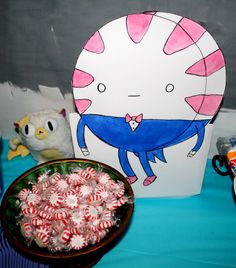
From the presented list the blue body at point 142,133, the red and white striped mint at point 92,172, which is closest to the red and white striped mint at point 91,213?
the red and white striped mint at point 92,172

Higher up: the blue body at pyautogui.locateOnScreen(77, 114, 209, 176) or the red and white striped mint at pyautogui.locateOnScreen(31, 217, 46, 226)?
the blue body at pyautogui.locateOnScreen(77, 114, 209, 176)

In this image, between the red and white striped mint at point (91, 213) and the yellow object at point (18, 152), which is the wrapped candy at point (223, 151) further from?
the yellow object at point (18, 152)

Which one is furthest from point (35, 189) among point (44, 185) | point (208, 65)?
point (208, 65)

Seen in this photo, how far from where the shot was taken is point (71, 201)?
0.64 meters

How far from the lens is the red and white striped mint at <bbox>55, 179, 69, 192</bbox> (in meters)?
0.67

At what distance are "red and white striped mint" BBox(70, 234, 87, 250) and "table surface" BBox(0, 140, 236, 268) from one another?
0.19 m

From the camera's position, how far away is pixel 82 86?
701 millimetres

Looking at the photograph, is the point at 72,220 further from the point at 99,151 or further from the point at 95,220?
the point at 99,151

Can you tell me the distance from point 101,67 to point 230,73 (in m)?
0.43

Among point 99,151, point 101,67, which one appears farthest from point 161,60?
point 99,151

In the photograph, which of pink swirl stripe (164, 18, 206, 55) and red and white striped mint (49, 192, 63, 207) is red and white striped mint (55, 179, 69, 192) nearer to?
red and white striped mint (49, 192, 63, 207)

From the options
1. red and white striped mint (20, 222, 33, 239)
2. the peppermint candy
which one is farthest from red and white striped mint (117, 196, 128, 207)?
red and white striped mint (20, 222, 33, 239)

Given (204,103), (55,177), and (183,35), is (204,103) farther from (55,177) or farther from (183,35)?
(55,177)

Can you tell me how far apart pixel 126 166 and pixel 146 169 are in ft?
0.20
